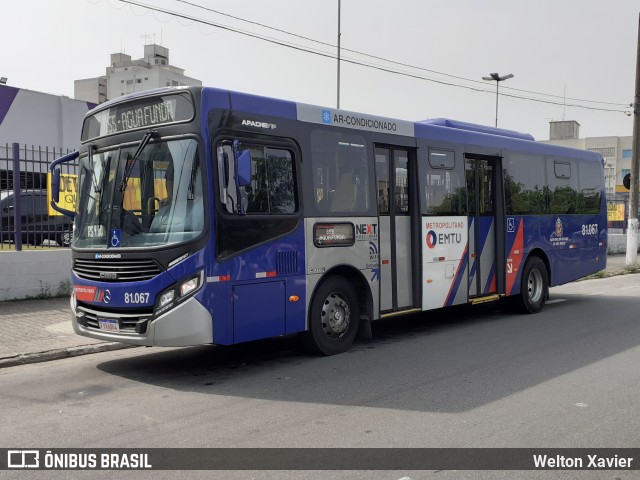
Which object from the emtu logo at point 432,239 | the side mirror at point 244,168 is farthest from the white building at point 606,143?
the side mirror at point 244,168

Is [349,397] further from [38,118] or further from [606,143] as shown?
[606,143]

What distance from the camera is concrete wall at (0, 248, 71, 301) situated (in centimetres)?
1166

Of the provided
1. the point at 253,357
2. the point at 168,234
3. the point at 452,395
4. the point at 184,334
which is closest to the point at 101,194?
the point at 168,234

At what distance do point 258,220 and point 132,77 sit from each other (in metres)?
97.0

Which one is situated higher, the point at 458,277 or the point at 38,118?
the point at 38,118

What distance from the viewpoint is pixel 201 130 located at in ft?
21.9

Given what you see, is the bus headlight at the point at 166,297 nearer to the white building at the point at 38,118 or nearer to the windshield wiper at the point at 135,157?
the windshield wiper at the point at 135,157

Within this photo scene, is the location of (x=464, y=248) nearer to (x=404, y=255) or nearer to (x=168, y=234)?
(x=404, y=255)

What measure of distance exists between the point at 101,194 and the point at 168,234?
3.76ft

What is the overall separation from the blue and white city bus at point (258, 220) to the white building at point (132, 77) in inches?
3402

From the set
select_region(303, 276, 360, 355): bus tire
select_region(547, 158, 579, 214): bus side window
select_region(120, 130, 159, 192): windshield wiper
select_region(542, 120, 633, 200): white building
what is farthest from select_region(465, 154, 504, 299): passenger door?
select_region(542, 120, 633, 200): white building

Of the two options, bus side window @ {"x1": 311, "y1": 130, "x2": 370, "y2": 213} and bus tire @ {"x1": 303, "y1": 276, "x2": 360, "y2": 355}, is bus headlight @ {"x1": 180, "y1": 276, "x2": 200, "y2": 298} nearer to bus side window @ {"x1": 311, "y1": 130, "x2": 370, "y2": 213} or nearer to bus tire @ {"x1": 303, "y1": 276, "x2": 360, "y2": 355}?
bus tire @ {"x1": 303, "y1": 276, "x2": 360, "y2": 355}

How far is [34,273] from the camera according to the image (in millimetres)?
12039

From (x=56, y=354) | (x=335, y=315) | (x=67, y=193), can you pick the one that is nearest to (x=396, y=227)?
(x=335, y=315)
